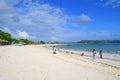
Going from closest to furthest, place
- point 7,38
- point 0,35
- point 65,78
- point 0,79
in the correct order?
point 0,79
point 65,78
point 0,35
point 7,38

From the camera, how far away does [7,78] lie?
831 cm

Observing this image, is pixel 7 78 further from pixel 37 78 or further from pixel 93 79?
pixel 93 79

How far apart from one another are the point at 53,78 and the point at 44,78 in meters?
0.45

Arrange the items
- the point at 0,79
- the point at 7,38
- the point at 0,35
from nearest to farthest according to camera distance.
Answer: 1. the point at 0,79
2. the point at 0,35
3. the point at 7,38

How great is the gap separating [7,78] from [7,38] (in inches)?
3994

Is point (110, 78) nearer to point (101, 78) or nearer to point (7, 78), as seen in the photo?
point (101, 78)

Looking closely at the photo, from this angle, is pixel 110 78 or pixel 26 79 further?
pixel 110 78

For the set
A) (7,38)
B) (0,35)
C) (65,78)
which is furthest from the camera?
(7,38)

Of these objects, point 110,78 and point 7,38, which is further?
point 7,38

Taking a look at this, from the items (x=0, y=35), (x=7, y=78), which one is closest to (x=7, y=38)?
(x=0, y=35)

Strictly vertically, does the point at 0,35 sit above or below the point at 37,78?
above

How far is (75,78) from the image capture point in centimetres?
859

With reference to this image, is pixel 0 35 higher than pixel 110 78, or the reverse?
pixel 0 35

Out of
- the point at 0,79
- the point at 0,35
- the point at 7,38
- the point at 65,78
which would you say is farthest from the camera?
the point at 7,38
